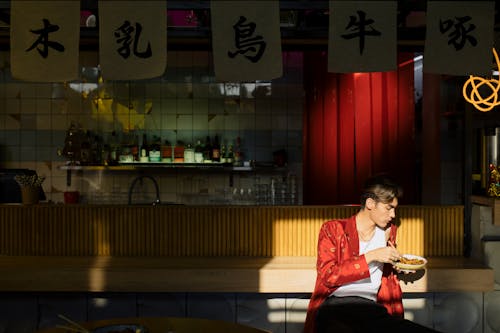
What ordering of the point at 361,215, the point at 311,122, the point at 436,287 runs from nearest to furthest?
the point at 361,215 < the point at 436,287 < the point at 311,122

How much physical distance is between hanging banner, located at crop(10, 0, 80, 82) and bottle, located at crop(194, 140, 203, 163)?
11.5ft

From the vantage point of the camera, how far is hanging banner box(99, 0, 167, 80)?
3.23 m

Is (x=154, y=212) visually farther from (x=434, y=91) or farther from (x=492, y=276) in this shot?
(x=434, y=91)

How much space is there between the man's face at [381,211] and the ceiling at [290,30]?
1.27 meters

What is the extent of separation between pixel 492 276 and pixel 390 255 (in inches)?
44.1

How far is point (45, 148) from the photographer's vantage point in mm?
6926

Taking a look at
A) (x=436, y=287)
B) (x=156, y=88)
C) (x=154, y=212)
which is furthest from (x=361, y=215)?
(x=156, y=88)

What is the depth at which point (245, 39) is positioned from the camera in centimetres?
324

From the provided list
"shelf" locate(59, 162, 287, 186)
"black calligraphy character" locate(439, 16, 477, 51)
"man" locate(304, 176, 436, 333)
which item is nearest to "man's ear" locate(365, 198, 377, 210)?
"man" locate(304, 176, 436, 333)

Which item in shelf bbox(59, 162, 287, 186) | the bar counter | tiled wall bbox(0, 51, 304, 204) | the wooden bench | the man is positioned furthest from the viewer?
tiled wall bbox(0, 51, 304, 204)

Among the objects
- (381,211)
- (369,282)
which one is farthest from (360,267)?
(381,211)

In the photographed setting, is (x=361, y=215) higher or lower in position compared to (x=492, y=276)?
higher

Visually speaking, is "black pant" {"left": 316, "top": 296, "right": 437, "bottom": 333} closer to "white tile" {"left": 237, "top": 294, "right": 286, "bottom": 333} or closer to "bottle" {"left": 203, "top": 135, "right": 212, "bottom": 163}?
"white tile" {"left": 237, "top": 294, "right": 286, "bottom": 333}

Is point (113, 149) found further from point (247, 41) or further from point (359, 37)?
point (359, 37)
